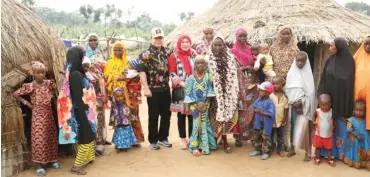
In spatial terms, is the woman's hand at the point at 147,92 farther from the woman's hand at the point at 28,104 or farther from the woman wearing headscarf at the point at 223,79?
the woman's hand at the point at 28,104

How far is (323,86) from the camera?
16.0 ft

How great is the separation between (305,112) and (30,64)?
3754 millimetres

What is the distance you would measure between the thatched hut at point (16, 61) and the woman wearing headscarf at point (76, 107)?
1.99ft

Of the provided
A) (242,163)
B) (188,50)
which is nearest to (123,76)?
(188,50)

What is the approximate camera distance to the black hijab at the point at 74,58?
4363mm

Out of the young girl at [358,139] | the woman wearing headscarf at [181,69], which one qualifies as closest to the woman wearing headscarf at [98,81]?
the woman wearing headscarf at [181,69]

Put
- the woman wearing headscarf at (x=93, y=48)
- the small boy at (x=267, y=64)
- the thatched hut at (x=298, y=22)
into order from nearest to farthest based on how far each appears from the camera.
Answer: the small boy at (x=267, y=64), the woman wearing headscarf at (x=93, y=48), the thatched hut at (x=298, y=22)

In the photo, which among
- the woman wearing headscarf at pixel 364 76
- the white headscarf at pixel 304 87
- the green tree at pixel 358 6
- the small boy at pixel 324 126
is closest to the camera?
the woman wearing headscarf at pixel 364 76

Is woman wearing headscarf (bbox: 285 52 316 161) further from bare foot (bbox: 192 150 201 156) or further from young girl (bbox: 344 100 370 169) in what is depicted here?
bare foot (bbox: 192 150 201 156)

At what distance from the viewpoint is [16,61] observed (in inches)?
183

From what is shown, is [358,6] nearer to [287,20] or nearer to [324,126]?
[287,20]

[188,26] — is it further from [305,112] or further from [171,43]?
[305,112]

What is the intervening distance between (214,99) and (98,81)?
5.57 ft

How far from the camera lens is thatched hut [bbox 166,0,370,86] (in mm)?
8812
